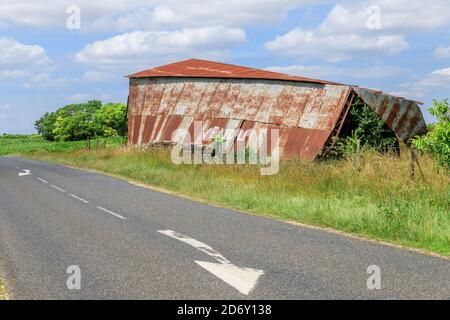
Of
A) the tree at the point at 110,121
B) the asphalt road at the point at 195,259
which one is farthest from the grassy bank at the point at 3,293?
the tree at the point at 110,121

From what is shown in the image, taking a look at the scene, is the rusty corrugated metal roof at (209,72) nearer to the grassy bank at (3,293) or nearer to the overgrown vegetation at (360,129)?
the overgrown vegetation at (360,129)

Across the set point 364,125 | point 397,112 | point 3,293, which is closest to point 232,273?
point 3,293

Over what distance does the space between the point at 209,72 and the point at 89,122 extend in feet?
319

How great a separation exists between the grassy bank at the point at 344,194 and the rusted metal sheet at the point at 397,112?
6.67 metres

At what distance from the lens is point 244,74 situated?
1168 inches

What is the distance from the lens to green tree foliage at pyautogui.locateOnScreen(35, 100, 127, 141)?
119438 mm

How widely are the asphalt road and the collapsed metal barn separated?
1245cm

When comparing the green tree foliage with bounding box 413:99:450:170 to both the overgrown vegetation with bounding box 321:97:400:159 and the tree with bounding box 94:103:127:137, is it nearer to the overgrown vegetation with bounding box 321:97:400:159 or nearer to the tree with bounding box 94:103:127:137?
the overgrown vegetation with bounding box 321:97:400:159

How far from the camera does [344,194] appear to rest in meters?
13.6

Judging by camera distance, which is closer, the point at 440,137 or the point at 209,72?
the point at 440,137

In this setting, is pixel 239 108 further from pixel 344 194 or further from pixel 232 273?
pixel 232 273

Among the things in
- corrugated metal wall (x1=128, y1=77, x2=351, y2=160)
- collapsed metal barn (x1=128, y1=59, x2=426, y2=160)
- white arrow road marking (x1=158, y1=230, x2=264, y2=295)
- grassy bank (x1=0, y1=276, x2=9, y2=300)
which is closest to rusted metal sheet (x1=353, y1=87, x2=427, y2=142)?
collapsed metal barn (x1=128, y1=59, x2=426, y2=160)
